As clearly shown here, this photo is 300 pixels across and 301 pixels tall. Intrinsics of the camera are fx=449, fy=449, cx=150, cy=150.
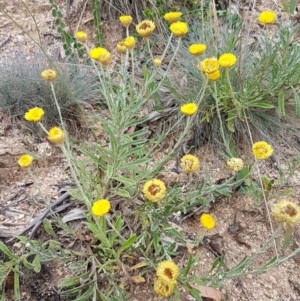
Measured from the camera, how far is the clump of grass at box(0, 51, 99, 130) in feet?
6.88

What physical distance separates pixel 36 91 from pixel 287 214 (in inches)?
54.0

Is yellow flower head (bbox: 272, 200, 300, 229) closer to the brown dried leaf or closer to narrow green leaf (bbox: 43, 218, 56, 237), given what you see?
the brown dried leaf

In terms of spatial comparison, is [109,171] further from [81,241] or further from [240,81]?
[240,81]

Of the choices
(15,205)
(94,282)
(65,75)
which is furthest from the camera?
(65,75)

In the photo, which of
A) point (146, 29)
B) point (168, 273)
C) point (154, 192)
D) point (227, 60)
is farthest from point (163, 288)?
point (146, 29)

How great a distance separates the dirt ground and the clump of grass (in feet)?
0.31

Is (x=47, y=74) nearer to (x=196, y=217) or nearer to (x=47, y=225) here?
(x=47, y=225)

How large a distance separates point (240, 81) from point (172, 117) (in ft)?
1.14

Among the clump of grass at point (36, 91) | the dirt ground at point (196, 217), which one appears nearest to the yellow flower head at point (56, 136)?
the dirt ground at point (196, 217)

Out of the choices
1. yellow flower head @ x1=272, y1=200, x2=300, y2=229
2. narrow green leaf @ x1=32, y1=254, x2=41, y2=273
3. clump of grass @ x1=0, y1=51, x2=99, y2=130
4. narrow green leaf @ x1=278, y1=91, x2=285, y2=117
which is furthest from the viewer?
clump of grass @ x1=0, y1=51, x2=99, y2=130

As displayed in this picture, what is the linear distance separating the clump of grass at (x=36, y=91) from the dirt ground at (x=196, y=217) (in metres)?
0.10

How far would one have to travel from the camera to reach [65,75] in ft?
7.20

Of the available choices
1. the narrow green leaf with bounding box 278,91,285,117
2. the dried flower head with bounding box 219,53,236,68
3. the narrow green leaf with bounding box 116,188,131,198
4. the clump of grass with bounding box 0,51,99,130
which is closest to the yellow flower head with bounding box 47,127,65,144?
the narrow green leaf with bounding box 116,188,131,198

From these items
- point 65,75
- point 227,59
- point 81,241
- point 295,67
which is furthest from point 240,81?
point 81,241
